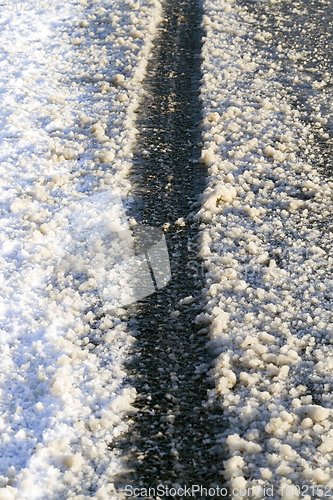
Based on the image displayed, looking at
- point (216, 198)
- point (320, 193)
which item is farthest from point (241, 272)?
point (320, 193)

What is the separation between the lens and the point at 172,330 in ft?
11.8

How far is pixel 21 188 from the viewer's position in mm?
4938

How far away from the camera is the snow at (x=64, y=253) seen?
2770 millimetres

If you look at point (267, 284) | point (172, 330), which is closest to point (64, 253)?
point (172, 330)

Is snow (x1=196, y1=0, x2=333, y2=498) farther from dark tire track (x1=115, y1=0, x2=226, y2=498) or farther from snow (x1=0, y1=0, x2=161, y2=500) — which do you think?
snow (x1=0, y1=0, x2=161, y2=500)

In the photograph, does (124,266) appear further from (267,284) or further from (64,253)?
(267,284)

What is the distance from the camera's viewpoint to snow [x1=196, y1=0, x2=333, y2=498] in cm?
269

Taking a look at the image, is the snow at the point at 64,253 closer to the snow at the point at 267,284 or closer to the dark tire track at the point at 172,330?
the dark tire track at the point at 172,330

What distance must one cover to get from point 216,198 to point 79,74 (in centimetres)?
396

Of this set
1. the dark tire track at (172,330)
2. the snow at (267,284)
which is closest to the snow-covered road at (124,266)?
the snow at (267,284)

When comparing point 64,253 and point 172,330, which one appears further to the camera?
point 64,253

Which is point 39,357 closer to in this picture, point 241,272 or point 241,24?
point 241,272

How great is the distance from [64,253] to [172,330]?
1.42 meters

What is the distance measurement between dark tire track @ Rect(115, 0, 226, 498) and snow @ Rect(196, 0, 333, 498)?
135 millimetres
